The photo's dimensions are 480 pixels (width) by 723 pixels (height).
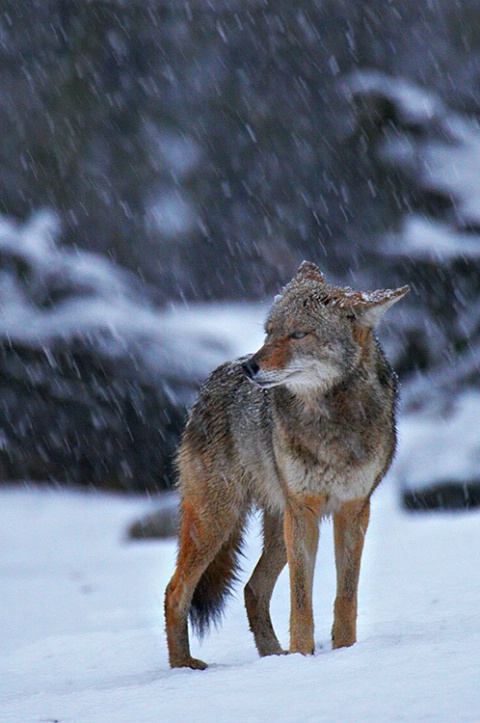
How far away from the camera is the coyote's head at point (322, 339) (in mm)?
3664

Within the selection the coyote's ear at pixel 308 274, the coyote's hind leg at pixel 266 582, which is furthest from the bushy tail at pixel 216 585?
the coyote's ear at pixel 308 274

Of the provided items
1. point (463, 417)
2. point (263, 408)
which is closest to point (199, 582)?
point (263, 408)

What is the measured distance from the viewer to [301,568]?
376cm

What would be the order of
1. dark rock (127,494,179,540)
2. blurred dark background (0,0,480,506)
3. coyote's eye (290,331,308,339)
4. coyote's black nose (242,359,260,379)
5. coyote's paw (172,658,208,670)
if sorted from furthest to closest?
blurred dark background (0,0,480,506), dark rock (127,494,179,540), coyote's paw (172,658,208,670), coyote's eye (290,331,308,339), coyote's black nose (242,359,260,379)

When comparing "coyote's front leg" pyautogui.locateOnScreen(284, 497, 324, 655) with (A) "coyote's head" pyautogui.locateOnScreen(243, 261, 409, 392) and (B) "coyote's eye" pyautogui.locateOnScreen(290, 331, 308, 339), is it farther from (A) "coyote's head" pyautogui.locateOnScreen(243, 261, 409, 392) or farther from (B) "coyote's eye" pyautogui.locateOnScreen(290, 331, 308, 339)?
(B) "coyote's eye" pyautogui.locateOnScreen(290, 331, 308, 339)

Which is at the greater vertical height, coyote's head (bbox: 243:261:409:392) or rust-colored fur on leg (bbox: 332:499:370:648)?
coyote's head (bbox: 243:261:409:392)

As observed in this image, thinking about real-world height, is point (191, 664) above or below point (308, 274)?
below

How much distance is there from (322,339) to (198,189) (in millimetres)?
9740

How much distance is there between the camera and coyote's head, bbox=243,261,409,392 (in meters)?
3.66

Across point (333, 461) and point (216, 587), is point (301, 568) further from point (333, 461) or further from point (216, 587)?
point (216, 587)

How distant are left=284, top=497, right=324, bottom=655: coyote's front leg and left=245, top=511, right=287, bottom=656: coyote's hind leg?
2.11 ft

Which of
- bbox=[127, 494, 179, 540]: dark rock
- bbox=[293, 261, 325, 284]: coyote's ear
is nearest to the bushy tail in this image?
bbox=[293, 261, 325, 284]: coyote's ear

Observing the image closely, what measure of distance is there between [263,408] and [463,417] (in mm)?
5904

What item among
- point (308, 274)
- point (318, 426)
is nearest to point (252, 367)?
point (318, 426)
